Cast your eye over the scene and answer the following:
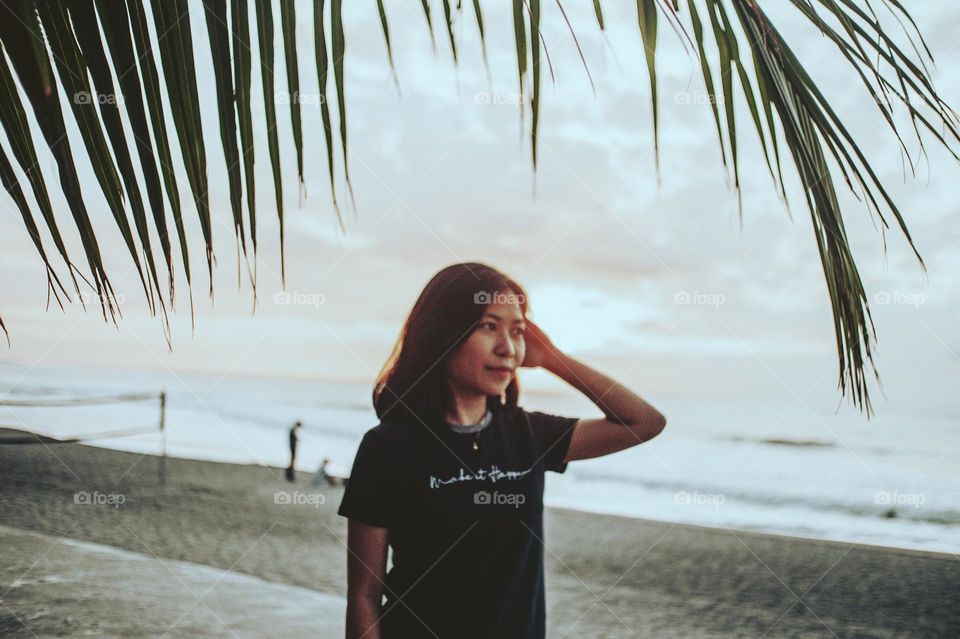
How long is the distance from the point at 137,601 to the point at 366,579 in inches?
164

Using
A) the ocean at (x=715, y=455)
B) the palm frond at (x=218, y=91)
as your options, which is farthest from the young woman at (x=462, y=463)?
the ocean at (x=715, y=455)

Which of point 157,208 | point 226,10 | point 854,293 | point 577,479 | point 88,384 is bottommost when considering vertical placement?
→ point 88,384

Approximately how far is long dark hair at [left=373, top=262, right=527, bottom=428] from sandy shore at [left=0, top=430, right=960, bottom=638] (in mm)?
3555

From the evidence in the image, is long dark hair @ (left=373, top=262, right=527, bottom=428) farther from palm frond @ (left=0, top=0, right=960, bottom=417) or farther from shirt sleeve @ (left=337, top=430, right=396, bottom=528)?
palm frond @ (left=0, top=0, right=960, bottom=417)

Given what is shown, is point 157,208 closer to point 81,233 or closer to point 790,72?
point 81,233

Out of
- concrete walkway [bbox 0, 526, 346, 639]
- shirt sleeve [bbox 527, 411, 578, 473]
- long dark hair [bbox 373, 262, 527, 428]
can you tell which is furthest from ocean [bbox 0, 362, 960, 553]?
shirt sleeve [bbox 527, 411, 578, 473]

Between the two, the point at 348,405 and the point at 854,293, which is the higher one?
the point at 854,293

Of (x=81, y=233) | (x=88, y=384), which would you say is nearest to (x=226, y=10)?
(x=81, y=233)

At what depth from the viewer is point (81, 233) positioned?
542 mm

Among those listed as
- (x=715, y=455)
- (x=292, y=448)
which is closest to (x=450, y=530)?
(x=292, y=448)

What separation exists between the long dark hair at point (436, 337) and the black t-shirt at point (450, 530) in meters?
0.07

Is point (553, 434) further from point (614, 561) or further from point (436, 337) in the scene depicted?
point (614, 561)

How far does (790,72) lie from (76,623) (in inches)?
183

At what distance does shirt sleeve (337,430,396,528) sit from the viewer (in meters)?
1.27
